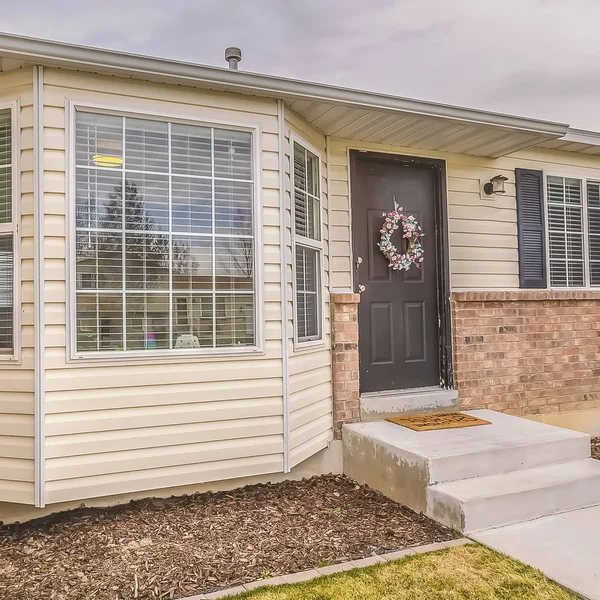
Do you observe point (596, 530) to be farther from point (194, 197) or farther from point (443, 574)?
point (194, 197)

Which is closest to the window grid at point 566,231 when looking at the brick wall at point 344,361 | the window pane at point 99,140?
the brick wall at point 344,361

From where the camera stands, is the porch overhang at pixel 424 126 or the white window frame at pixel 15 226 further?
the porch overhang at pixel 424 126

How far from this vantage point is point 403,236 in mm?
4602

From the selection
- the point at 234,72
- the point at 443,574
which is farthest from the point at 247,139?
the point at 443,574

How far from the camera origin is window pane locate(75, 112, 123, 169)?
322 centimetres

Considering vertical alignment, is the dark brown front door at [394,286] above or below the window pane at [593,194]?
below

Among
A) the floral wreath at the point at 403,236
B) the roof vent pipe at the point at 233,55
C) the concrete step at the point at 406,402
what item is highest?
the roof vent pipe at the point at 233,55

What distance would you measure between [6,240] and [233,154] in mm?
1505

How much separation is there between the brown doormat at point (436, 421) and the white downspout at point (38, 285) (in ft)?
8.18

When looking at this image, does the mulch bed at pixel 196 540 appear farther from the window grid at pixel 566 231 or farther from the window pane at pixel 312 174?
the window grid at pixel 566 231

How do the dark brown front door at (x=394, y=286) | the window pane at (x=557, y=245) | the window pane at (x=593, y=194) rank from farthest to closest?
the window pane at (x=593, y=194) < the window pane at (x=557, y=245) < the dark brown front door at (x=394, y=286)

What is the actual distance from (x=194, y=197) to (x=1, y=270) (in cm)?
124

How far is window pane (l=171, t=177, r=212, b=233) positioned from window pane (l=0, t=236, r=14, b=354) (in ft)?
3.23

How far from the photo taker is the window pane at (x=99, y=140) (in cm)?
322
